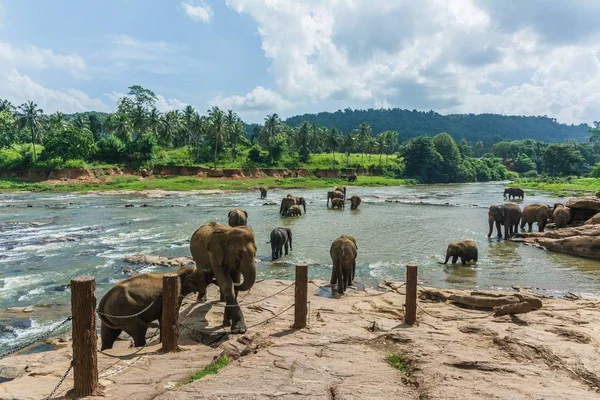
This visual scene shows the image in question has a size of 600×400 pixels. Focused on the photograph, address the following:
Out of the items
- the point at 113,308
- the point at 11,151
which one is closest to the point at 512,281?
the point at 113,308

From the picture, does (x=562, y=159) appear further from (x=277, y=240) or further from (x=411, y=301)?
(x=411, y=301)

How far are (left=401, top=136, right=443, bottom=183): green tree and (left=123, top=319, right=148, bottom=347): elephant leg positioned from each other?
89463 millimetres

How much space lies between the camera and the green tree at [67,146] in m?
65.5

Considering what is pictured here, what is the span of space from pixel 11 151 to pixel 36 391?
80.2m

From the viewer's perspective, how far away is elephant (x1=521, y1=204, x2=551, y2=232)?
26562 mm

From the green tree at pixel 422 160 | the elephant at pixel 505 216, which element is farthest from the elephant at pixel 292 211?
the green tree at pixel 422 160

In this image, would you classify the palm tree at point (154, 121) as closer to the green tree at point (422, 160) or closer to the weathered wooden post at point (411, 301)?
the green tree at point (422, 160)

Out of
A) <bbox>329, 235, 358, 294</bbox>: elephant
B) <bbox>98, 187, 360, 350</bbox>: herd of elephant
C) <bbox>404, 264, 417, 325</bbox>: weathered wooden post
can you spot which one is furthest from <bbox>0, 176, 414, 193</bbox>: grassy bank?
<bbox>404, 264, 417, 325</bbox>: weathered wooden post

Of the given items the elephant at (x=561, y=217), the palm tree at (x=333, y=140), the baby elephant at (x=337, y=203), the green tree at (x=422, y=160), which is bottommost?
the baby elephant at (x=337, y=203)

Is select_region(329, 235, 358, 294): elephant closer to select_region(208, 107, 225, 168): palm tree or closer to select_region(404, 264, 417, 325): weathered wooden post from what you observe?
select_region(404, 264, 417, 325): weathered wooden post

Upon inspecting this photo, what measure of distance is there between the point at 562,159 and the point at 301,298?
100 meters

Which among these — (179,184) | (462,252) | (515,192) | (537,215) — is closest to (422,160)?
(515,192)

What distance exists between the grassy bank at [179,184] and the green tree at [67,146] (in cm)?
580

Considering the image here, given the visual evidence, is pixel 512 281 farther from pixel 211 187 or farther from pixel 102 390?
pixel 211 187
